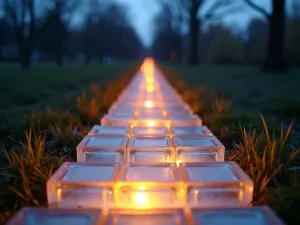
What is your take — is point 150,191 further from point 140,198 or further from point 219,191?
point 219,191

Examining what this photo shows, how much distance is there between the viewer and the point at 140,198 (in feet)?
6.61

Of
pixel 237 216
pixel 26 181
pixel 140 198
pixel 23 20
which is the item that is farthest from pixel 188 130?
pixel 23 20

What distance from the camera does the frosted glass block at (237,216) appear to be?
1690mm

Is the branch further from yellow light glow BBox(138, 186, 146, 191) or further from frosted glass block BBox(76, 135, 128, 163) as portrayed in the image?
yellow light glow BBox(138, 186, 146, 191)

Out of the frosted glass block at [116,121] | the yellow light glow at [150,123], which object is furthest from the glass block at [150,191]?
the frosted glass block at [116,121]

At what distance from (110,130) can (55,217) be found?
1784 millimetres

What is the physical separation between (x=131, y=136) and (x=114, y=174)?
1.02 metres

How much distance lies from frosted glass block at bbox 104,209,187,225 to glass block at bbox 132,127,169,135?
1.60m

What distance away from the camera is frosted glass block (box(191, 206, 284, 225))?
1.69 metres

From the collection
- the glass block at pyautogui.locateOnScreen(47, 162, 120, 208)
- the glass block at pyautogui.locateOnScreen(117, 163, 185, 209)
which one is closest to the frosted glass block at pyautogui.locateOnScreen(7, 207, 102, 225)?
the glass block at pyautogui.locateOnScreen(47, 162, 120, 208)

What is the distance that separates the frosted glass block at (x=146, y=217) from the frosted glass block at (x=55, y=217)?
10 centimetres

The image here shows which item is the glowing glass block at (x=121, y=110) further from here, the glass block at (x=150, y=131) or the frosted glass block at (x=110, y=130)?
the glass block at (x=150, y=131)

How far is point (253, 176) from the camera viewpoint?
211cm

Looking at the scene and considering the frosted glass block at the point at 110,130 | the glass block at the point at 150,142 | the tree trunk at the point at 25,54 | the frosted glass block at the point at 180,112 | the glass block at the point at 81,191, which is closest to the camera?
the glass block at the point at 81,191
